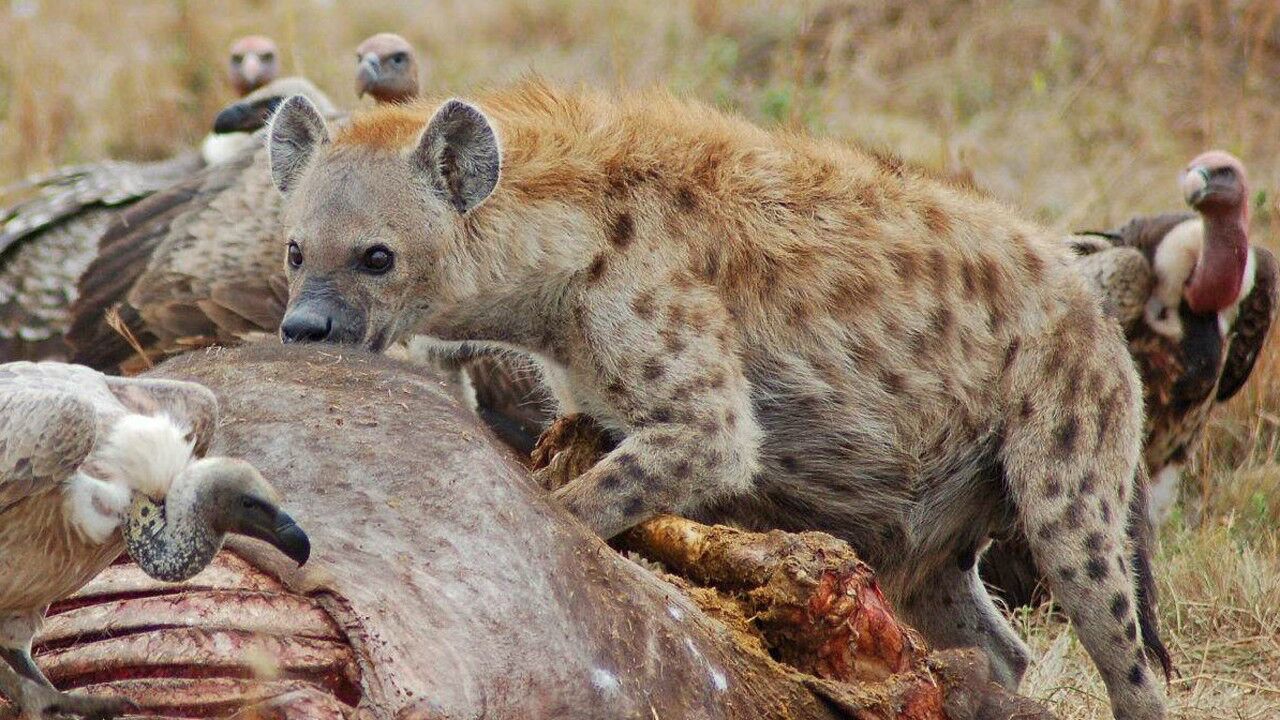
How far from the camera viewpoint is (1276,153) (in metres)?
9.23

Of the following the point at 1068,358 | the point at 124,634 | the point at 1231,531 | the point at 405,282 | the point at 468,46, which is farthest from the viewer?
the point at 468,46

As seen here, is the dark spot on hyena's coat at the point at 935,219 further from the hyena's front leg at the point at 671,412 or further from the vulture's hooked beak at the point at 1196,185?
the vulture's hooked beak at the point at 1196,185

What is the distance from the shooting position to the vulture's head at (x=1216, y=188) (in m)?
7.15

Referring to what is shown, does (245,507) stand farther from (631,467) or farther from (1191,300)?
(1191,300)

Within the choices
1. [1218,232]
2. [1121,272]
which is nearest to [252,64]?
[1121,272]

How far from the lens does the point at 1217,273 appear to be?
278 inches

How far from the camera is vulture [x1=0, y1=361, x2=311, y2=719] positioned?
108 inches

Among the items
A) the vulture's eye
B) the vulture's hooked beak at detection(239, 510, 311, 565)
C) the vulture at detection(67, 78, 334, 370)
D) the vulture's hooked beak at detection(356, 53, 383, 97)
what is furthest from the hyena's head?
the vulture's hooked beak at detection(356, 53, 383, 97)

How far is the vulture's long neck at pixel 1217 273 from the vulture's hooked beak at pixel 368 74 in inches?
139

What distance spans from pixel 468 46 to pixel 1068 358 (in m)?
7.37

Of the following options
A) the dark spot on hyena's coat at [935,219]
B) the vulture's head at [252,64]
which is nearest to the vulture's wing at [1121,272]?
the dark spot on hyena's coat at [935,219]

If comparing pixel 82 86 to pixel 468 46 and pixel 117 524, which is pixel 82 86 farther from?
pixel 117 524

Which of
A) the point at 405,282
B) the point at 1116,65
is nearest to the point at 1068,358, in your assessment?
the point at 405,282

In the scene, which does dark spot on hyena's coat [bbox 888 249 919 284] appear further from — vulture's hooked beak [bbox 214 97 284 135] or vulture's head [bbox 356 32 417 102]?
vulture's hooked beak [bbox 214 97 284 135]
